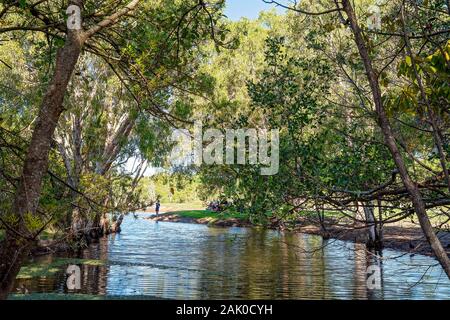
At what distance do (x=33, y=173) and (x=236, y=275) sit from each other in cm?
1719

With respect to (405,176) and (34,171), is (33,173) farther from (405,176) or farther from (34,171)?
(405,176)

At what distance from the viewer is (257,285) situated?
63.5 feet

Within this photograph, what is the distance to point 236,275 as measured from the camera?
862 inches

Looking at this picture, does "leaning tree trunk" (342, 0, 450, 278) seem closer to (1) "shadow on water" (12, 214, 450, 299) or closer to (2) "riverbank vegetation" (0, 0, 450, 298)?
(2) "riverbank vegetation" (0, 0, 450, 298)

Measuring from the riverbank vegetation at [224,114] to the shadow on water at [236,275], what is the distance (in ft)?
7.42

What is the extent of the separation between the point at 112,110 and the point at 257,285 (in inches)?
728

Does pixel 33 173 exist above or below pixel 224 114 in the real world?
below

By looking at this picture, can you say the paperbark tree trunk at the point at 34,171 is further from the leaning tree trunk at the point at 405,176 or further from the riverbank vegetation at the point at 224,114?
the leaning tree trunk at the point at 405,176

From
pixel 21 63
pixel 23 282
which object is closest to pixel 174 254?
pixel 23 282

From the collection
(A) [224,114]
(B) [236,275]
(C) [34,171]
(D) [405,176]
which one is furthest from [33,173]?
(B) [236,275]

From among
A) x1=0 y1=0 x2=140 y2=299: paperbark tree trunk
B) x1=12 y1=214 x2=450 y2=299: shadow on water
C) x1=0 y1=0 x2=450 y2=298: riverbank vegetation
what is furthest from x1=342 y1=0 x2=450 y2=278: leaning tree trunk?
x1=12 y1=214 x2=450 y2=299: shadow on water

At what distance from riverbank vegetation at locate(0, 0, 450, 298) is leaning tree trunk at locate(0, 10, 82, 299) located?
0.01m

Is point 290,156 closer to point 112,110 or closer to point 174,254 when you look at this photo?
point 174,254

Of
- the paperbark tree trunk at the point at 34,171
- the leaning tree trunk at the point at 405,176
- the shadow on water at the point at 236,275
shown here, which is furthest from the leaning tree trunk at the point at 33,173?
the shadow on water at the point at 236,275
